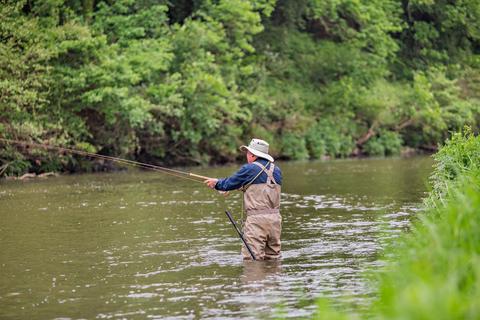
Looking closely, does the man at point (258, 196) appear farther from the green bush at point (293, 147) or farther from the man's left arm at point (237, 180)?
the green bush at point (293, 147)

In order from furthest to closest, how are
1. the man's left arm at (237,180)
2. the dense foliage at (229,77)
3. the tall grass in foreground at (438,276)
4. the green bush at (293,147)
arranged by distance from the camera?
1. the green bush at (293,147)
2. the dense foliage at (229,77)
3. the man's left arm at (237,180)
4. the tall grass in foreground at (438,276)

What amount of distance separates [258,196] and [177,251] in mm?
1683

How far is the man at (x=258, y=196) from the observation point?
1129cm

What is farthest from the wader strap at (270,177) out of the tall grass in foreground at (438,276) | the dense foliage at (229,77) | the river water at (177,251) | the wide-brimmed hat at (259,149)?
the dense foliage at (229,77)

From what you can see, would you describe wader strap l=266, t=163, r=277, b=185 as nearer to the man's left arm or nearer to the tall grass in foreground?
the man's left arm

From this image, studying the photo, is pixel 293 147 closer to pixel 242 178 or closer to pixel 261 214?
pixel 261 214

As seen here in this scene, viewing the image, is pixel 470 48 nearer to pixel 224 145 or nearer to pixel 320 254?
pixel 224 145

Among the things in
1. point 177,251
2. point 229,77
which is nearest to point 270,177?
point 177,251

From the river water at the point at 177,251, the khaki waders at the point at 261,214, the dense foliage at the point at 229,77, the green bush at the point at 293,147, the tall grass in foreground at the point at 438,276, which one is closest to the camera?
the tall grass in foreground at the point at 438,276

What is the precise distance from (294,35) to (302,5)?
241cm

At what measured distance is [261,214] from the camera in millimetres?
11367

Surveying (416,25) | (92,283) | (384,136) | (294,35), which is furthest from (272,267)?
(416,25)

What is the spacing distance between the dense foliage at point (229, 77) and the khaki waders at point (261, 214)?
611 inches

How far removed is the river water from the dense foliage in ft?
18.6
